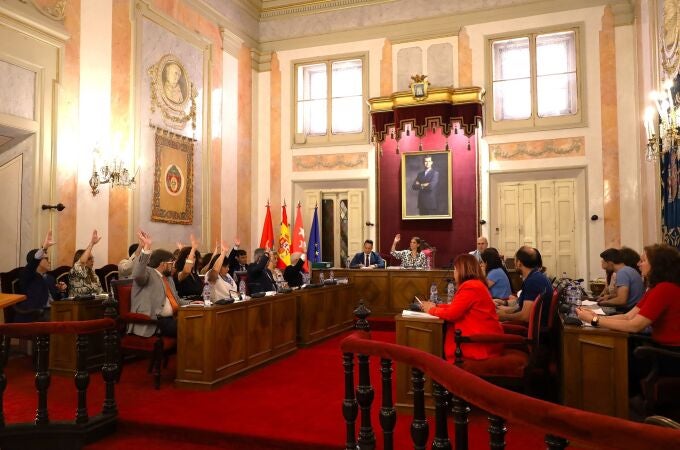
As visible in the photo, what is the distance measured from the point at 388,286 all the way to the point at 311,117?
15.7 feet

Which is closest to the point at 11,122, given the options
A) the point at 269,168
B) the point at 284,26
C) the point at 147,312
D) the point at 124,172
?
the point at 124,172

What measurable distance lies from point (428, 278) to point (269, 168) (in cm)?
493

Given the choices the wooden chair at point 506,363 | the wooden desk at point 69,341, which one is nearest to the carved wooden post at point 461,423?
the wooden chair at point 506,363

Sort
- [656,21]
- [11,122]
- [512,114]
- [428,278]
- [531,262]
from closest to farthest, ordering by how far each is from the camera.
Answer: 1. [531,262]
2. [11,122]
3. [656,21]
4. [428,278]
5. [512,114]

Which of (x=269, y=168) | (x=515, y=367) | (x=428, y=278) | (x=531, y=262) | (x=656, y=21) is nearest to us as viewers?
(x=515, y=367)

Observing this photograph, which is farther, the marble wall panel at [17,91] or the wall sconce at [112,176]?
the wall sconce at [112,176]

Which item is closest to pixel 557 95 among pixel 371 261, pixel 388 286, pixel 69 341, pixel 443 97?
→ pixel 443 97

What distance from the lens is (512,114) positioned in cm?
1095

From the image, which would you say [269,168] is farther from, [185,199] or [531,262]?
[531,262]

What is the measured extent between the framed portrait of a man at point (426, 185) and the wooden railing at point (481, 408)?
848cm

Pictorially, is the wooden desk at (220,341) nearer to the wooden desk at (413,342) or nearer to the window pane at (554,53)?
the wooden desk at (413,342)

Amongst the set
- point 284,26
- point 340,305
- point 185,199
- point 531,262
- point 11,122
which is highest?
point 284,26

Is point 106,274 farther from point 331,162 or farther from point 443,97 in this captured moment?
point 443,97

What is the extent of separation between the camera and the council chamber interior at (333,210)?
375 centimetres
